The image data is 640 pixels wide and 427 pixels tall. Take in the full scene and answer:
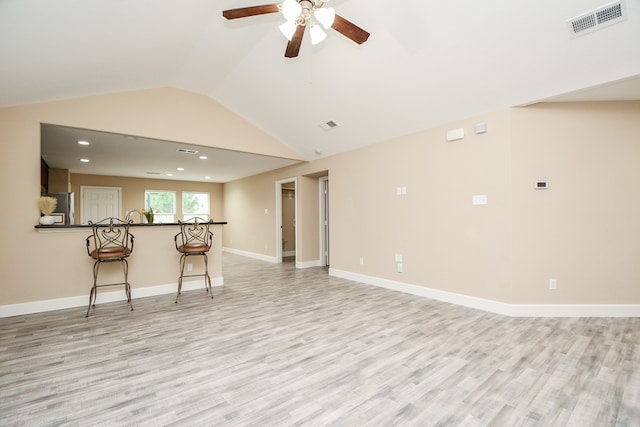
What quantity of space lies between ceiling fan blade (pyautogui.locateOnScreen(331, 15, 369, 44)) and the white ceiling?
69 cm

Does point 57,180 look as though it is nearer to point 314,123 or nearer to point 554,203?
point 314,123

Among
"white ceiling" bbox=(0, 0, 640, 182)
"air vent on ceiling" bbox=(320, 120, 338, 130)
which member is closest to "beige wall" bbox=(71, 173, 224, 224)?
"white ceiling" bbox=(0, 0, 640, 182)

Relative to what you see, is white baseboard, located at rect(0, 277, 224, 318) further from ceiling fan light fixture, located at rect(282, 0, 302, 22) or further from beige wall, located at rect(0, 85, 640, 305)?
ceiling fan light fixture, located at rect(282, 0, 302, 22)

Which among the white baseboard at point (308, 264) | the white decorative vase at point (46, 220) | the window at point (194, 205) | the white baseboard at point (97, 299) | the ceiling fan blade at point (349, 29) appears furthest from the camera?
the window at point (194, 205)

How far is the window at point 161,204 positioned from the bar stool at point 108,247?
17.5 ft

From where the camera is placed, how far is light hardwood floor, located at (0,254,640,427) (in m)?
1.74

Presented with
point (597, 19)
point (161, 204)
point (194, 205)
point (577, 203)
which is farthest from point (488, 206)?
point (161, 204)

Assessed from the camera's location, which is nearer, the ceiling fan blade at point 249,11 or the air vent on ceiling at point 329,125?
the ceiling fan blade at point 249,11

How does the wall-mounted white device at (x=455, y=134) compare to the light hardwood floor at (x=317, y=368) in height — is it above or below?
above

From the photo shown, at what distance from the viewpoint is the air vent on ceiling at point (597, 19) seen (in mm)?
2216

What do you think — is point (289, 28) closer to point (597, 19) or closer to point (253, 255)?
point (597, 19)

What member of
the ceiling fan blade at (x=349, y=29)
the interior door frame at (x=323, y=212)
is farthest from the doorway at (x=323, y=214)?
the ceiling fan blade at (x=349, y=29)

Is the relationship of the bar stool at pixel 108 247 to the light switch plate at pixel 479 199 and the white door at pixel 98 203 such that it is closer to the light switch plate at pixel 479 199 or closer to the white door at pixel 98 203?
the light switch plate at pixel 479 199

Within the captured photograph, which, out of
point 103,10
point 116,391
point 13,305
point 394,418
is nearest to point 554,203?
point 394,418
